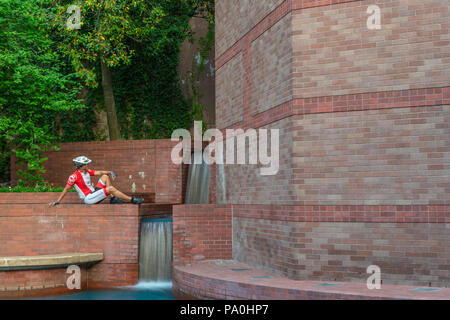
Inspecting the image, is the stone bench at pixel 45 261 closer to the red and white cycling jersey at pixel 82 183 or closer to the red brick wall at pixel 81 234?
the red brick wall at pixel 81 234

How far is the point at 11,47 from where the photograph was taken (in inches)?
561

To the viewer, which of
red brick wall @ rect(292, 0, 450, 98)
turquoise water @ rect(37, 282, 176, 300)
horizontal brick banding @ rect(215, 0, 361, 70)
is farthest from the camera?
turquoise water @ rect(37, 282, 176, 300)

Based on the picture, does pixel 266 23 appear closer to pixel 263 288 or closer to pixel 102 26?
pixel 263 288

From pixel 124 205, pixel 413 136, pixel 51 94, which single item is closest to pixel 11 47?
pixel 51 94

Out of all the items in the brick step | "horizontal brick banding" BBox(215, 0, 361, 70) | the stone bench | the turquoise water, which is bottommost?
the turquoise water

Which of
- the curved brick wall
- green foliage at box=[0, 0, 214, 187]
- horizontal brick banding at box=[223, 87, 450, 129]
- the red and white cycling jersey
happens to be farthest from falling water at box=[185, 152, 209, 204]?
horizontal brick banding at box=[223, 87, 450, 129]

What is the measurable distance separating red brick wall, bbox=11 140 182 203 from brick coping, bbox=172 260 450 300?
4700mm

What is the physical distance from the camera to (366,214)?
857 cm

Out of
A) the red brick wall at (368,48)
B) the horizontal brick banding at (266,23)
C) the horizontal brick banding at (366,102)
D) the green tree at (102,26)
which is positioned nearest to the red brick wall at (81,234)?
the horizontal brick banding at (266,23)

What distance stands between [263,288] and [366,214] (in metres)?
2.14

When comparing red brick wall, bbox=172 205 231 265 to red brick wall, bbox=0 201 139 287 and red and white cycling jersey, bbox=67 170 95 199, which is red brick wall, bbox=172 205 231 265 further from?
red and white cycling jersey, bbox=67 170 95 199

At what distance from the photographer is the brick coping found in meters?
7.36

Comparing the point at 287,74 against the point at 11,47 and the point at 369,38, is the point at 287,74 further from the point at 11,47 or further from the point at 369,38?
the point at 11,47

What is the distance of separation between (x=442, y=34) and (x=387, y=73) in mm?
1041
